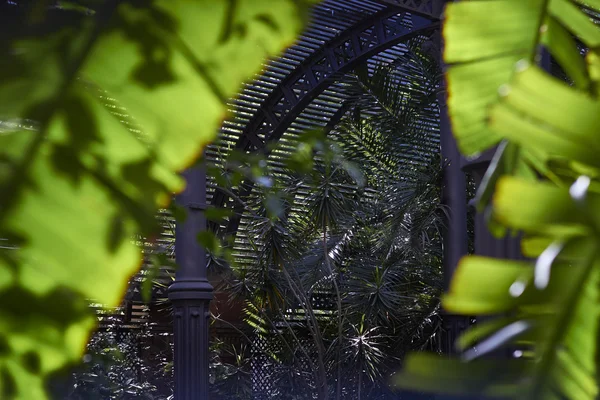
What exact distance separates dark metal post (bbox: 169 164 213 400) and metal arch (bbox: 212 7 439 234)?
13.8 feet

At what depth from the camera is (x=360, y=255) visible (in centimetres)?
900

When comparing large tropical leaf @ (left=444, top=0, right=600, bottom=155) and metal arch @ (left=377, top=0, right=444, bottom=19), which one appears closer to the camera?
large tropical leaf @ (left=444, top=0, right=600, bottom=155)

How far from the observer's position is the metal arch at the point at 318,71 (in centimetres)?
1011

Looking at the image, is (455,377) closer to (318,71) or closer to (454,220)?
(454,220)

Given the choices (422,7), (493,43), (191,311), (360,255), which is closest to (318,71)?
(360,255)

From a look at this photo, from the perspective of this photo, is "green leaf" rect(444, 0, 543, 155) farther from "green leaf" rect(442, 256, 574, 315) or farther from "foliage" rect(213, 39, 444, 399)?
"foliage" rect(213, 39, 444, 399)

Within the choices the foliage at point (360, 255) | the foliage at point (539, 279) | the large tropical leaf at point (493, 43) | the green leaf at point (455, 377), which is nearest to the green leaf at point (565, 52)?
the large tropical leaf at point (493, 43)

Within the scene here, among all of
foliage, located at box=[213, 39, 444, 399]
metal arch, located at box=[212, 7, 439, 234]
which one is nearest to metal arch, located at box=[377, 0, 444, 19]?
foliage, located at box=[213, 39, 444, 399]

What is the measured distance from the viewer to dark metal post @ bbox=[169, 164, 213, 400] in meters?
5.45

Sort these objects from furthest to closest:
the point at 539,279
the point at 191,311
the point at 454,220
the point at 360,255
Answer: the point at 360,255, the point at 454,220, the point at 191,311, the point at 539,279

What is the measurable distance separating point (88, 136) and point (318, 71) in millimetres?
9994

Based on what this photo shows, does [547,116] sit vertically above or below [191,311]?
below

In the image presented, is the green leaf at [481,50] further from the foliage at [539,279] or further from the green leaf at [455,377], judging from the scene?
the green leaf at [455,377]

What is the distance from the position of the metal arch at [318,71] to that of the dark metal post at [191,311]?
4.20m
